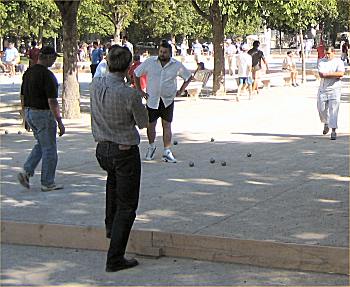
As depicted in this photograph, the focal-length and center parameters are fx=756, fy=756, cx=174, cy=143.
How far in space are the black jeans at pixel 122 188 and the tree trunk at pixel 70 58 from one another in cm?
1140

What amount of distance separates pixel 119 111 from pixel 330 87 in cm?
761

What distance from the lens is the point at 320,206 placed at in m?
8.06

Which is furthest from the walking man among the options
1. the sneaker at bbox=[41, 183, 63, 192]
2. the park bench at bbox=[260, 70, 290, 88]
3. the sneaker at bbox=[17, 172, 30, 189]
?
the park bench at bbox=[260, 70, 290, 88]

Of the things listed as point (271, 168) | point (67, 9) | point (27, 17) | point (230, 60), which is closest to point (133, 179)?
point (271, 168)

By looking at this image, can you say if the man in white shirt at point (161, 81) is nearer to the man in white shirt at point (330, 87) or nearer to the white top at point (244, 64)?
the man in white shirt at point (330, 87)

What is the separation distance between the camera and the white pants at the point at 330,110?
1320cm

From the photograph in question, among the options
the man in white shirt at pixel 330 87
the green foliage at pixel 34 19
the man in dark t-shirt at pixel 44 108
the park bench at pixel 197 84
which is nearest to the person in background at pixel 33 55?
the man in dark t-shirt at pixel 44 108

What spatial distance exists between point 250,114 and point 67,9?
4973 millimetres

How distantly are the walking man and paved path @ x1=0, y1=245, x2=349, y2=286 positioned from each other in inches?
9.4

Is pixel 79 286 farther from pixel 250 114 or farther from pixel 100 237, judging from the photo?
pixel 250 114

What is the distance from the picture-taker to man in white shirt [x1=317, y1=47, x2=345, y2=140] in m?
13.1

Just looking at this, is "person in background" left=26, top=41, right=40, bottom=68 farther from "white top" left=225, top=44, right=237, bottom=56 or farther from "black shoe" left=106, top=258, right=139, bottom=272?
"white top" left=225, top=44, right=237, bottom=56

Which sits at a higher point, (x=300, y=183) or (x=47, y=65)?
(x=47, y=65)

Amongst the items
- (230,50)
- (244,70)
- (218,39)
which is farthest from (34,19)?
(244,70)
